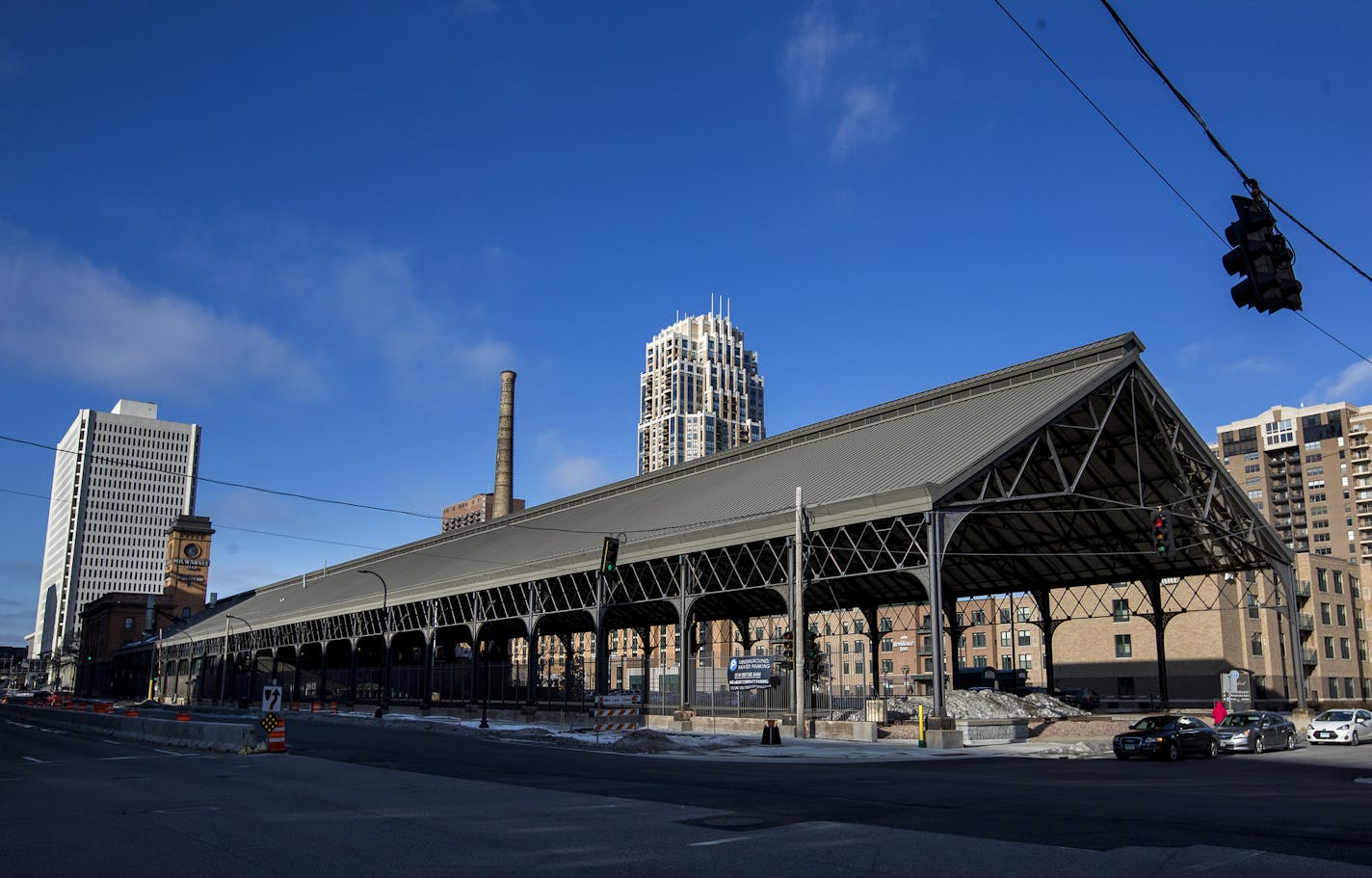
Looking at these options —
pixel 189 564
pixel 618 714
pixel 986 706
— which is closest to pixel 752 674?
pixel 618 714

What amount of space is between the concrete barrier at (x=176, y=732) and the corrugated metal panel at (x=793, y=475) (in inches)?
787

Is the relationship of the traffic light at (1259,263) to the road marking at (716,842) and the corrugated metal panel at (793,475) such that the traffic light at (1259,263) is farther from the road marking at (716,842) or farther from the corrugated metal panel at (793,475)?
the corrugated metal panel at (793,475)

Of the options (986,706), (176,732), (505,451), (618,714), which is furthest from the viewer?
(505,451)

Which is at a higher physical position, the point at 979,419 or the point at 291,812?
the point at 979,419

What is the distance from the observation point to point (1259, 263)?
14586 mm

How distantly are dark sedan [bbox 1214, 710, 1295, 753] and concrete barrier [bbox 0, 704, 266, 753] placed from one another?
3077cm

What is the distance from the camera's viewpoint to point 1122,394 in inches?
1706

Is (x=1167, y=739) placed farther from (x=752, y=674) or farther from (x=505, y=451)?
(x=505, y=451)

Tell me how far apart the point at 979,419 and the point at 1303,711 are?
22.5 metres

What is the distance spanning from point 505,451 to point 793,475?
5708cm

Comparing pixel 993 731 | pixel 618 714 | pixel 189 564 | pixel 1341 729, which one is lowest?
pixel 618 714

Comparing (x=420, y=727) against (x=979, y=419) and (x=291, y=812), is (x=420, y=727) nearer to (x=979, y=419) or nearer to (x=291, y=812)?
(x=979, y=419)

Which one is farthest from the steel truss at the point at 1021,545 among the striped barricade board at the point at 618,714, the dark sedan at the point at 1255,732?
the dark sedan at the point at 1255,732

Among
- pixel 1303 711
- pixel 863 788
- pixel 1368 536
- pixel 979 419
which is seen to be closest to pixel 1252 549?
pixel 1303 711
